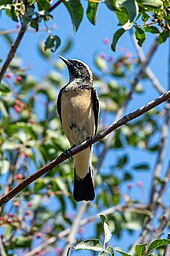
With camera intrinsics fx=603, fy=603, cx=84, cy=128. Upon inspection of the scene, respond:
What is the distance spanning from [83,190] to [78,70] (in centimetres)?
148

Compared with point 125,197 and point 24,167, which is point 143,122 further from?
point 24,167

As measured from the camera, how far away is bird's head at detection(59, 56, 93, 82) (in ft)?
21.6

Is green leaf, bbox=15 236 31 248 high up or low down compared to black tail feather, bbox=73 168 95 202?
down

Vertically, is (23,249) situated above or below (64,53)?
below

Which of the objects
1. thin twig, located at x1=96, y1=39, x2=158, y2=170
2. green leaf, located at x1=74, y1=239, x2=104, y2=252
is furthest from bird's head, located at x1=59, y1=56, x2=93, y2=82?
green leaf, located at x1=74, y1=239, x2=104, y2=252

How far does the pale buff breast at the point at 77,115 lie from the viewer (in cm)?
595

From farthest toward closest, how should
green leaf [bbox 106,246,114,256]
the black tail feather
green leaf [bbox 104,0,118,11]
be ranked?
1. the black tail feather
2. green leaf [bbox 104,0,118,11]
3. green leaf [bbox 106,246,114,256]

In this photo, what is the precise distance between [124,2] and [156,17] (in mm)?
497

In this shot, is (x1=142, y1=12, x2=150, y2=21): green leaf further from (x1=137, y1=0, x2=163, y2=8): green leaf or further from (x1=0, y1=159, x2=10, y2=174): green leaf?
(x1=0, y1=159, x2=10, y2=174): green leaf

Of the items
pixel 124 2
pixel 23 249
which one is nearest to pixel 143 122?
pixel 23 249

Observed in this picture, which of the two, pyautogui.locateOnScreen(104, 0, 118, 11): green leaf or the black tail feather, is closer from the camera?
pyautogui.locateOnScreen(104, 0, 118, 11): green leaf

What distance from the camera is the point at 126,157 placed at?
23.1ft

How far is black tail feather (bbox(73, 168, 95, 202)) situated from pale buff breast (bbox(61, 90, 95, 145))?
401 millimetres

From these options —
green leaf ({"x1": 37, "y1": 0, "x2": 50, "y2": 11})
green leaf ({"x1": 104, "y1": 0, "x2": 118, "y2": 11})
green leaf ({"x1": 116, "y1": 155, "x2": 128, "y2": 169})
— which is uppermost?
green leaf ({"x1": 116, "y1": 155, "x2": 128, "y2": 169})
